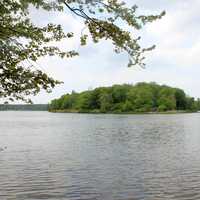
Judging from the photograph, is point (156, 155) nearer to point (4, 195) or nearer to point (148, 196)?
point (148, 196)

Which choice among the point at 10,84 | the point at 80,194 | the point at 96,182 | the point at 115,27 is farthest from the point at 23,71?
the point at 96,182

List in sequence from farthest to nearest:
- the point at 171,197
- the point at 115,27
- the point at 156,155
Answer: the point at 156,155, the point at 171,197, the point at 115,27

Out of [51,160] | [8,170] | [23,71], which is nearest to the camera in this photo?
[23,71]

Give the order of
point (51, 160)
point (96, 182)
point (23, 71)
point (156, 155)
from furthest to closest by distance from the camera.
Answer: point (156, 155) < point (51, 160) < point (96, 182) < point (23, 71)

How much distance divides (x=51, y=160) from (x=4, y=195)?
11.6 metres

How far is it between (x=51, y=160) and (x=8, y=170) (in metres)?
5.15

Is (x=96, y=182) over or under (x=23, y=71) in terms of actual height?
under

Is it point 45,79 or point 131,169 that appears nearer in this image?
point 45,79

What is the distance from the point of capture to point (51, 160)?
97.4 feet

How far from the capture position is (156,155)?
33.2 metres

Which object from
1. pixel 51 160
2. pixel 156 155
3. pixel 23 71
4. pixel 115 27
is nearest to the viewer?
pixel 115 27

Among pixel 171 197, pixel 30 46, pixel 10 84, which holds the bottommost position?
pixel 171 197

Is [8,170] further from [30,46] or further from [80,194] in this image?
[30,46]

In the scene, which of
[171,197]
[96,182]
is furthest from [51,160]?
[171,197]
